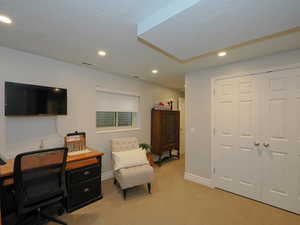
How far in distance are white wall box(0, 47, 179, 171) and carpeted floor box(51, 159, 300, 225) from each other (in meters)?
1.10

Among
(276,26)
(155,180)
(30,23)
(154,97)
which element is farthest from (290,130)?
(30,23)

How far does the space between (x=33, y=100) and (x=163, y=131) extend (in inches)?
117

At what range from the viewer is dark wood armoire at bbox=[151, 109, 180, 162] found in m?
4.00

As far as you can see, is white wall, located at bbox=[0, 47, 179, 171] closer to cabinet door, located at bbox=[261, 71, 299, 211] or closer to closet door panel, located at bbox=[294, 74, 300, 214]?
cabinet door, located at bbox=[261, 71, 299, 211]

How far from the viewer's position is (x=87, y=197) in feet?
7.43

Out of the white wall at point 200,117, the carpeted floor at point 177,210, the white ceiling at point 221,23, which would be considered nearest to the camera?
the white ceiling at point 221,23

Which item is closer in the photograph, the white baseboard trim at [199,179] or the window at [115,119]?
the white baseboard trim at [199,179]

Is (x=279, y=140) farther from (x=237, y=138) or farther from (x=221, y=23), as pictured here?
(x=221, y=23)

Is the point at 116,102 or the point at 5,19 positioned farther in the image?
the point at 116,102

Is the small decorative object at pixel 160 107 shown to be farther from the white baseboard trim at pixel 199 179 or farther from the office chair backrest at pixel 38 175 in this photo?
the office chair backrest at pixel 38 175

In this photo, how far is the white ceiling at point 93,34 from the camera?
130 cm

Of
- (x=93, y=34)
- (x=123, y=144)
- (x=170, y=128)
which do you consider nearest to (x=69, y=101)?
(x=123, y=144)

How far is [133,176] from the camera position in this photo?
240cm

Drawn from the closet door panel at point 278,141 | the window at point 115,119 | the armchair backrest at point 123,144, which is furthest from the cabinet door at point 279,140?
the window at point 115,119
